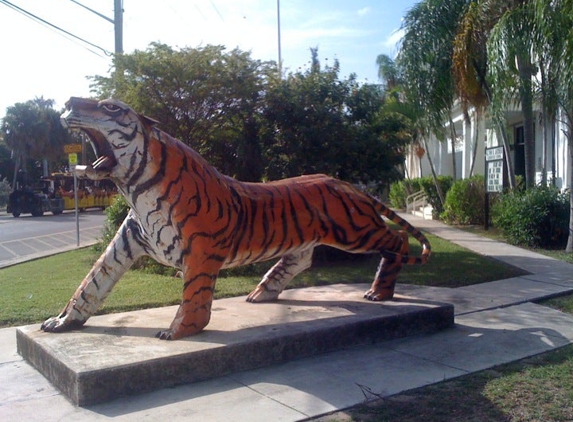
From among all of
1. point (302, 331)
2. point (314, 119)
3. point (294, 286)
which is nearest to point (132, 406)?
point (302, 331)

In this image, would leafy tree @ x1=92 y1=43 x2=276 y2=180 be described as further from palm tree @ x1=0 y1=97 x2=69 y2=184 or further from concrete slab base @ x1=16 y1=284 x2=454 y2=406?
palm tree @ x1=0 y1=97 x2=69 y2=184

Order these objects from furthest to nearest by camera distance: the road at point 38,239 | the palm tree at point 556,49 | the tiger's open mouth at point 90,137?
the road at point 38,239 → the palm tree at point 556,49 → the tiger's open mouth at point 90,137

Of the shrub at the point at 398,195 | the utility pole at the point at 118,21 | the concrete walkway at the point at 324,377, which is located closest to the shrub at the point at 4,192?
the shrub at the point at 398,195

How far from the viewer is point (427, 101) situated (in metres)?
17.1

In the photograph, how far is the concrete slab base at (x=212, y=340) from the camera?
5035 millimetres

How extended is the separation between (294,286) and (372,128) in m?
4.27

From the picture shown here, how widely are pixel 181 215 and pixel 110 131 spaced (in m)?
0.98

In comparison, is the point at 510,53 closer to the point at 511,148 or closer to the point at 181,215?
the point at 181,215

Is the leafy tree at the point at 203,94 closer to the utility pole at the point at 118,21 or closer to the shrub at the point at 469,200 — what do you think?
the utility pole at the point at 118,21

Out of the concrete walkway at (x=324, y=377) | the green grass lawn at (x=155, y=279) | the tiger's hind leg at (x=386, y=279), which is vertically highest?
the tiger's hind leg at (x=386, y=279)

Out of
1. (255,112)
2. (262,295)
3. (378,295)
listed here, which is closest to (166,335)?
(262,295)

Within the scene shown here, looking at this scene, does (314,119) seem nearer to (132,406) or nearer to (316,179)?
(316,179)

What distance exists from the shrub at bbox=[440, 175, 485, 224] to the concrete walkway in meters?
13.0

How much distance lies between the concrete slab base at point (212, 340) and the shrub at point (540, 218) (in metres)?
8.20
